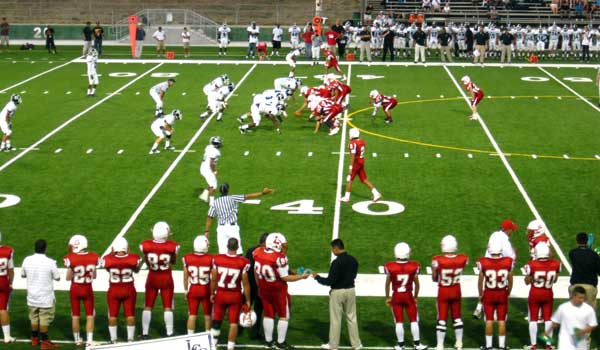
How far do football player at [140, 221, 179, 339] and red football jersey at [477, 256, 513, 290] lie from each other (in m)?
3.78

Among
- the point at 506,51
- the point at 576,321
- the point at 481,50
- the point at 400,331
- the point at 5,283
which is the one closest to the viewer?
the point at 576,321

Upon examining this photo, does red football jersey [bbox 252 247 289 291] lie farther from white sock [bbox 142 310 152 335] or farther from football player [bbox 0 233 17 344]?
football player [bbox 0 233 17 344]

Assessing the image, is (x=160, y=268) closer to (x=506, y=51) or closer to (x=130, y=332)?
(x=130, y=332)

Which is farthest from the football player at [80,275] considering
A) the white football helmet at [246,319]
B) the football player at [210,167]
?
the football player at [210,167]

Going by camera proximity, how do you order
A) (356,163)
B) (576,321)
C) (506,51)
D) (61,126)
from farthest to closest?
(506,51) → (61,126) → (356,163) → (576,321)

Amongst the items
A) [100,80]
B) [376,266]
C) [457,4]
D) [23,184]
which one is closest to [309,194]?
[376,266]

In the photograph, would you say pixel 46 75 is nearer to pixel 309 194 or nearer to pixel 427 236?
pixel 309 194

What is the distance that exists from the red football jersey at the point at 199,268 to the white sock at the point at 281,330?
102 centimetres

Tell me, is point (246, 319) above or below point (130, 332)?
above

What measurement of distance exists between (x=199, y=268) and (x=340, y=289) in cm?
171

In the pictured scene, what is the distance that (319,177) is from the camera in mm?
20781

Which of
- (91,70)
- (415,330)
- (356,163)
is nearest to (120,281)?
(415,330)

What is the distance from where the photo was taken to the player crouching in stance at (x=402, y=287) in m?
11.8

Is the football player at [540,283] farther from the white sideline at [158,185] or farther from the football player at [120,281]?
the white sideline at [158,185]
